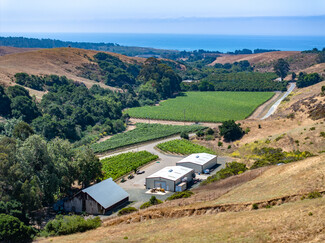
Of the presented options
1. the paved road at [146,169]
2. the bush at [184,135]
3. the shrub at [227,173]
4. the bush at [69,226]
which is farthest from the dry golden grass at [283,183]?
the bush at [184,135]

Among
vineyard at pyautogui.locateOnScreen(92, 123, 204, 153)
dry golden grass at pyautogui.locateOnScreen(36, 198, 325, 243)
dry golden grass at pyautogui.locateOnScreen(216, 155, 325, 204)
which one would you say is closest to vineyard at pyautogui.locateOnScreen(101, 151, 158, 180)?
vineyard at pyautogui.locateOnScreen(92, 123, 204, 153)

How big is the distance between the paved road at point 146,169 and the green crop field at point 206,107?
24.3 meters

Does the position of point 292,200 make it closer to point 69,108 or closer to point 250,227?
point 250,227

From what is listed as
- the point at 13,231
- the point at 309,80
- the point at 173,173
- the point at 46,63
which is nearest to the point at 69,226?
the point at 13,231

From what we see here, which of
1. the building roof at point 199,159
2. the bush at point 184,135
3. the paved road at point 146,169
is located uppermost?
the building roof at point 199,159

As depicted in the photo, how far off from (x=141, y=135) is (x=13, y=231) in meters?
53.2

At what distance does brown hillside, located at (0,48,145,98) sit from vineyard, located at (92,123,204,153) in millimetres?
37750

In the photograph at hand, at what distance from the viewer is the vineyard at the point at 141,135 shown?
73.2 m

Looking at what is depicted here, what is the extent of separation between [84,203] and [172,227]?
17866 millimetres

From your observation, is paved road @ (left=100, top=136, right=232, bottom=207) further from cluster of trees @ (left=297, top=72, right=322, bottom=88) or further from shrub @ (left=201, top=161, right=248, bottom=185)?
cluster of trees @ (left=297, top=72, right=322, bottom=88)

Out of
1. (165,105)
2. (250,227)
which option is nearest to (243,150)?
(250,227)

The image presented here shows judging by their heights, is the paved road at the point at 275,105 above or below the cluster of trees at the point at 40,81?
below

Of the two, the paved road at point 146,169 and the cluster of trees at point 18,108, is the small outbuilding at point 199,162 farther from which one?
the cluster of trees at point 18,108

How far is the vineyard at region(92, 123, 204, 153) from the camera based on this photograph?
73188 mm
